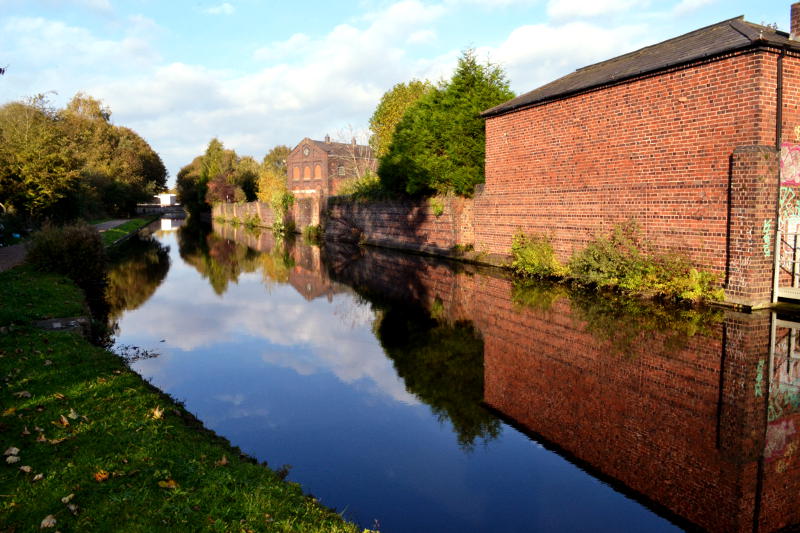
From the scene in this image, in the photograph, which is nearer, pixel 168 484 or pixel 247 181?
pixel 168 484

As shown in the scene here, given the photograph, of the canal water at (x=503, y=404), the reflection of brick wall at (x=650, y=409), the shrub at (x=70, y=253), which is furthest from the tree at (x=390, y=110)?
the reflection of brick wall at (x=650, y=409)

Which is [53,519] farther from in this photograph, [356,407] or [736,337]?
[736,337]

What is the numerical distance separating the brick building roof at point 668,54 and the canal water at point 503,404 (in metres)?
5.36

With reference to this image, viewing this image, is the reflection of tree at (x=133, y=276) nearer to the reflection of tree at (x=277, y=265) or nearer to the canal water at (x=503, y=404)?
the canal water at (x=503, y=404)

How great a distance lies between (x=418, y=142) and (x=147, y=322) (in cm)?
1395

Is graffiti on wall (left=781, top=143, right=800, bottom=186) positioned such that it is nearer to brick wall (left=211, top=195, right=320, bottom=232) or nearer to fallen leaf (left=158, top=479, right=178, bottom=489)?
fallen leaf (left=158, top=479, right=178, bottom=489)

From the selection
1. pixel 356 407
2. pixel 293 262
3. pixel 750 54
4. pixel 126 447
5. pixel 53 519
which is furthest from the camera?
pixel 293 262

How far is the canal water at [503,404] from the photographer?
3781 mm

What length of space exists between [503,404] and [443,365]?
1558mm

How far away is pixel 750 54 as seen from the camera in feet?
32.6

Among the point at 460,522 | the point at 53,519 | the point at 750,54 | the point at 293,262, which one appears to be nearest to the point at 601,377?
the point at 460,522

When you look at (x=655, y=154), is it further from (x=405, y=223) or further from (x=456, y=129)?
(x=405, y=223)

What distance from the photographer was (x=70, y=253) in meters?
13.1

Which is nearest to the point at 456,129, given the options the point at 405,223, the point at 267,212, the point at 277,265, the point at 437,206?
the point at 437,206
